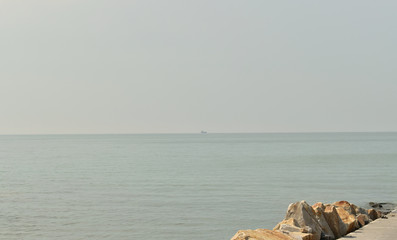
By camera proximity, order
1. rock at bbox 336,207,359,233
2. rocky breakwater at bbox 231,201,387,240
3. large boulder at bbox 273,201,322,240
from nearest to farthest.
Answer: rocky breakwater at bbox 231,201,387,240
large boulder at bbox 273,201,322,240
rock at bbox 336,207,359,233

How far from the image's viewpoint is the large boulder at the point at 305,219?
1210 centimetres

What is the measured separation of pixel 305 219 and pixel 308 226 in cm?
27

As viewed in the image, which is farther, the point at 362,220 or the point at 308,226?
the point at 362,220

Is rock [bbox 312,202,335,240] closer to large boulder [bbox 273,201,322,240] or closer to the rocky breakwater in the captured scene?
the rocky breakwater

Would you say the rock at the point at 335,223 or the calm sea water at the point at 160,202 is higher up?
the rock at the point at 335,223

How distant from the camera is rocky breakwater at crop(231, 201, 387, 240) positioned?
1055cm

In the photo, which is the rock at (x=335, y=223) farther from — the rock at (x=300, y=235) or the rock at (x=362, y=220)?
the rock at (x=300, y=235)

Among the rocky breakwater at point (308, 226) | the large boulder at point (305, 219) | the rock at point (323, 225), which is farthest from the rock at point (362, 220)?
the large boulder at point (305, 219)

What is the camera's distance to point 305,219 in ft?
40.7

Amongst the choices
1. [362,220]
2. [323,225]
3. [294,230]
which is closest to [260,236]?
[294,230]

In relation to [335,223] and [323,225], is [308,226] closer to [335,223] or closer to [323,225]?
[323,225]

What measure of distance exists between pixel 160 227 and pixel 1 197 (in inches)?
545

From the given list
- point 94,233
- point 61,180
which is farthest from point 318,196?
point 61,180

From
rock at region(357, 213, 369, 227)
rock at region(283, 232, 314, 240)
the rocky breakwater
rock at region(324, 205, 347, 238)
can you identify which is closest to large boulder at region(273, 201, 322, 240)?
the rocky breakwater
